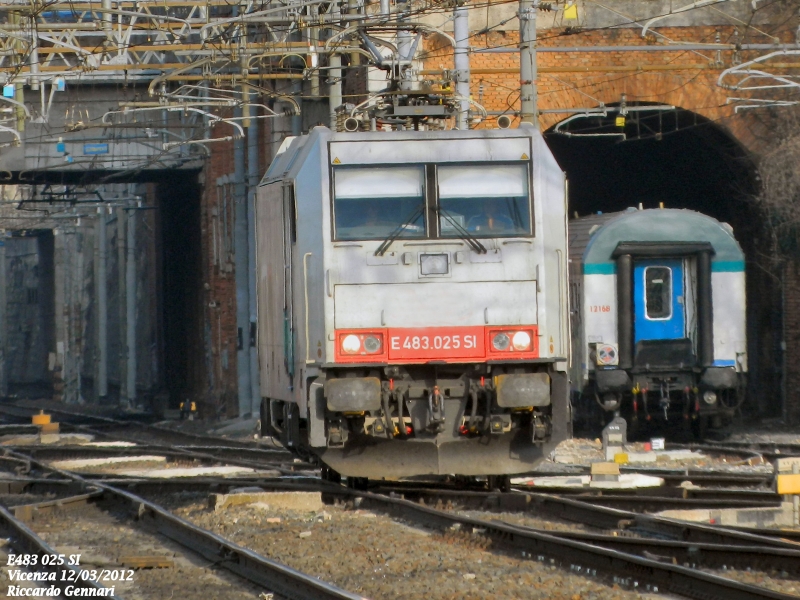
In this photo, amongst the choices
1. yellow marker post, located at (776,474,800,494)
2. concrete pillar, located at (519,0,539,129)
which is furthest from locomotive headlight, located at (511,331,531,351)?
concrete pillar, located at (519,0,539,129)

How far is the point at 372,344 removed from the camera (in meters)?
11.8

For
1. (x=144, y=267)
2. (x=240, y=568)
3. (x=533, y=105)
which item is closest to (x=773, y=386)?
(x=533, y=105)

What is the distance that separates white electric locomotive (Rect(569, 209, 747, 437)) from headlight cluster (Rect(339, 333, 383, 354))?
9922 millimetres

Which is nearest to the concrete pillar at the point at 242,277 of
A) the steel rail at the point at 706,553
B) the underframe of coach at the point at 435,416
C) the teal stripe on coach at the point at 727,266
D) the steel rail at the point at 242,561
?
the teal stripe on coach at the point at 727,266

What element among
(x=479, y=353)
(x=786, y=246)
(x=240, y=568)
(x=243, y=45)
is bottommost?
(x=240, y=568)

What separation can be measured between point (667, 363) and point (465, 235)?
33.3 ft

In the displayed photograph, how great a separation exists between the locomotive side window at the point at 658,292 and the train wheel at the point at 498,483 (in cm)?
896

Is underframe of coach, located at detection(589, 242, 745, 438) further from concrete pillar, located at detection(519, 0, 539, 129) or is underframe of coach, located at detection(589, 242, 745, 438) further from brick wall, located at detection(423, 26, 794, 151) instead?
brick wall, located at detection(423, 26, 794, 151)

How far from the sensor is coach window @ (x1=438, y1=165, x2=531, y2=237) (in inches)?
477

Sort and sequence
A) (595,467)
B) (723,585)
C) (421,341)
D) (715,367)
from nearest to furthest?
(723,585) → (421,341) → (595,467) → (715,367)

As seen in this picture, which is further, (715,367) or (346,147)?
(715,367)

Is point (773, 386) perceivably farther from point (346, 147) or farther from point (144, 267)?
point (144, 267)

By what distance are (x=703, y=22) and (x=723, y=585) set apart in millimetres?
19838

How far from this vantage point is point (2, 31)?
72.9 feet
